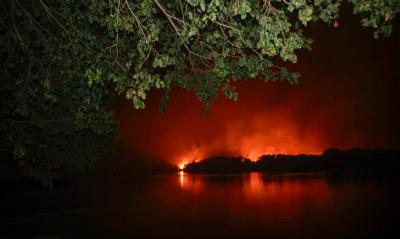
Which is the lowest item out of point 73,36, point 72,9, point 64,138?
point 64,138

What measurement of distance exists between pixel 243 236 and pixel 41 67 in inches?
1592

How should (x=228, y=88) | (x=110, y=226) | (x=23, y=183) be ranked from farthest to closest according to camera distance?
(x=23, y=183) → (x=110, y=226) → (x=228, y=88)

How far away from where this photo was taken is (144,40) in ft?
26.9

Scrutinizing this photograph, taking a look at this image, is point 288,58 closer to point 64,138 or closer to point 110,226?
point 64,138

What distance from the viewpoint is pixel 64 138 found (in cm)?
2273

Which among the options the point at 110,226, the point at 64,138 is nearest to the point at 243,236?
the point at 110,226

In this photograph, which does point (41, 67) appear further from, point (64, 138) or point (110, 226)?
point (110, 226)

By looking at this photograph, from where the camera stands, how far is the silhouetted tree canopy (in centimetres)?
769

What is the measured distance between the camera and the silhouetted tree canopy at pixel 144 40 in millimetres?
7691

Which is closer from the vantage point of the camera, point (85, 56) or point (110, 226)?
point (85, 56)

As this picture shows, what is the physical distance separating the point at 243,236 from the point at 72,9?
41153mm

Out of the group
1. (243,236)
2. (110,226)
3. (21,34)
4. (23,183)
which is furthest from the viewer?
(23,183)

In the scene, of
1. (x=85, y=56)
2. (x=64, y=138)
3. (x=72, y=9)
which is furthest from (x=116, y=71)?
(x=64, y=138)

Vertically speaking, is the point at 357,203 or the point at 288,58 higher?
the point at 288,58
